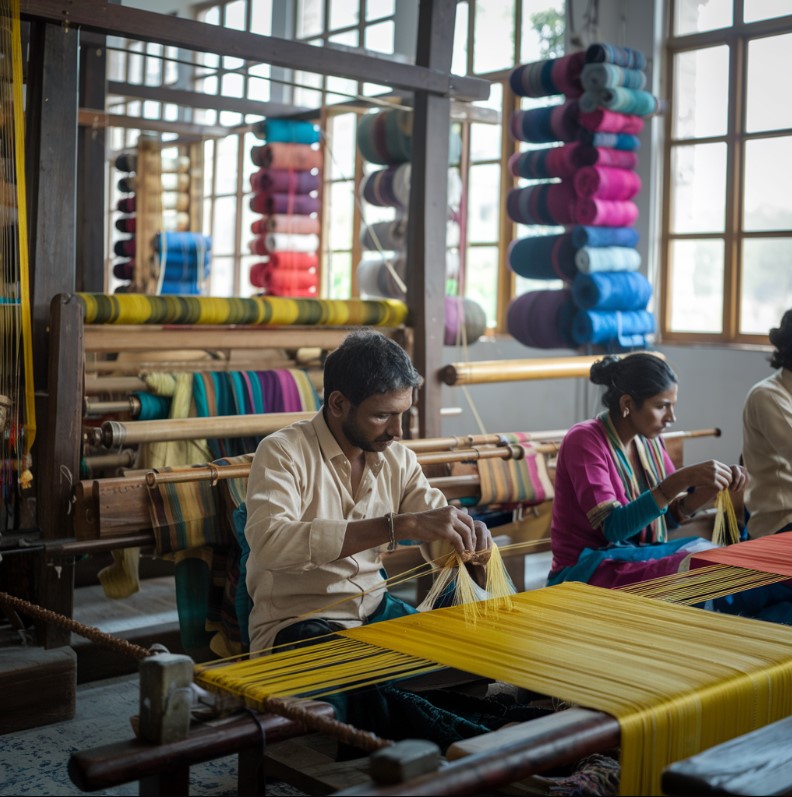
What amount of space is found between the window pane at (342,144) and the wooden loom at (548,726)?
7076 millimetres

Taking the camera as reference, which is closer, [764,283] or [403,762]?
[403,762]

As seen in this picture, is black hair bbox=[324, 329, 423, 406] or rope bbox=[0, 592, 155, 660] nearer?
rope bbox=[0, 592, 155, 660]

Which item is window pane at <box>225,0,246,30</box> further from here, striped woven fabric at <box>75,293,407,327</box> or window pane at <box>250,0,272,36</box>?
striped woven fabric at <box>75,293,407,327</box>

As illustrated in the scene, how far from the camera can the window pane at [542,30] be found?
7406 mm

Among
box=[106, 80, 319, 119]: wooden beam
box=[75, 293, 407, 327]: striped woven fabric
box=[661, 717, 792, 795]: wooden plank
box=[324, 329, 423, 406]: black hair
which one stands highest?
box=[106, 80, 319, 119]: wooden beam

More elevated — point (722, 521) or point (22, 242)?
point (22, 242)

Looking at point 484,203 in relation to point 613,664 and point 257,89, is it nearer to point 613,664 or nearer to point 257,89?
point 257,89

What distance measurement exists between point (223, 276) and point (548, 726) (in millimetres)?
9626

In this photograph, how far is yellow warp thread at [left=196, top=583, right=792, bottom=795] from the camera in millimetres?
1721

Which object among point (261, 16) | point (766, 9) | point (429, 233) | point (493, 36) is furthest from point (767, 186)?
point (261, 16)

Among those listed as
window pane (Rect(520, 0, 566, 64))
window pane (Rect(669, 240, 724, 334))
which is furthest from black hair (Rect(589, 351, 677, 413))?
window pane (Rect(520, 0, 566, 64))

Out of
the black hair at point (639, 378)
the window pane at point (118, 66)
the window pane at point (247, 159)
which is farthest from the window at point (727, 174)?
the window pane at point (118, 66)

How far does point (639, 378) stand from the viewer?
3119mm

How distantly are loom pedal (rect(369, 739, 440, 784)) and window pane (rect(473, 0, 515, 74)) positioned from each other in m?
6.90
